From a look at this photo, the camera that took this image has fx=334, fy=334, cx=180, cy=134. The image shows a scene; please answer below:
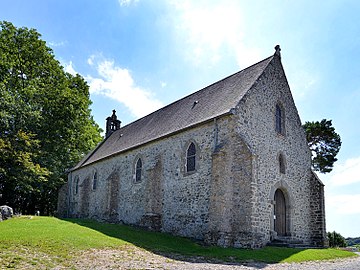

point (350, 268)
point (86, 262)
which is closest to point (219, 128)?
point (350, 268)

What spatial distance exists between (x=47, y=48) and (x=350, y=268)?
30283 mm

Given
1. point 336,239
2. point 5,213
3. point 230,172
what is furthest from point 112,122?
point 336,239

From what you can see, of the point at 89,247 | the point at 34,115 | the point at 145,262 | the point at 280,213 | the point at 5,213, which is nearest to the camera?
the point at 145,262

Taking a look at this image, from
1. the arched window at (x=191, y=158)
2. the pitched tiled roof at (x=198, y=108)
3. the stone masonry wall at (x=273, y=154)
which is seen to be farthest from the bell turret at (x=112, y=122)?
the stone masonry wall at (x=273, y=154)

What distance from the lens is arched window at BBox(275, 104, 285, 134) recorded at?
20281 mm

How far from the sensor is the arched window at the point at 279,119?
20281mm

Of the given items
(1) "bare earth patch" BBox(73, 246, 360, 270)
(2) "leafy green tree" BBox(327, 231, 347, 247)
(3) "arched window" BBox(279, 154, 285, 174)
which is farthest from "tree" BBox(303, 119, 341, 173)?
(1) "bare earth patch" BBox(73, 246, 360, 270)

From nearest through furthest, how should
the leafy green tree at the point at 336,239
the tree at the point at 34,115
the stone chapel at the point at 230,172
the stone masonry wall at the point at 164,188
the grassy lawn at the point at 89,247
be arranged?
the grassy lawn at the point at 89,247, the stone chapel at the point at 230,172, the stone masonry wall at the point at 164,188, the tree at the point at 34,115, the leafy green tree at the point at 336,239

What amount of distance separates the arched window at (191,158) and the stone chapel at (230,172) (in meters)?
0.06

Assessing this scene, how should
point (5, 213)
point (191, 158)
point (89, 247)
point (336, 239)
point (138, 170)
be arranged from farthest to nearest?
point (336, 239)
point (138, 170)
point (5, 213)
point (191, 158)
point (89, 247)

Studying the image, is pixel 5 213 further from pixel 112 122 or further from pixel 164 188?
pixel 112 122

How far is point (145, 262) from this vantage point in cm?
1090

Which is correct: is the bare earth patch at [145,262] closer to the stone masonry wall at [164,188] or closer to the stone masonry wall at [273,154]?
the stone masonry wall at [273,154]

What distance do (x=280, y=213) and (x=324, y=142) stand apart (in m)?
13.6
